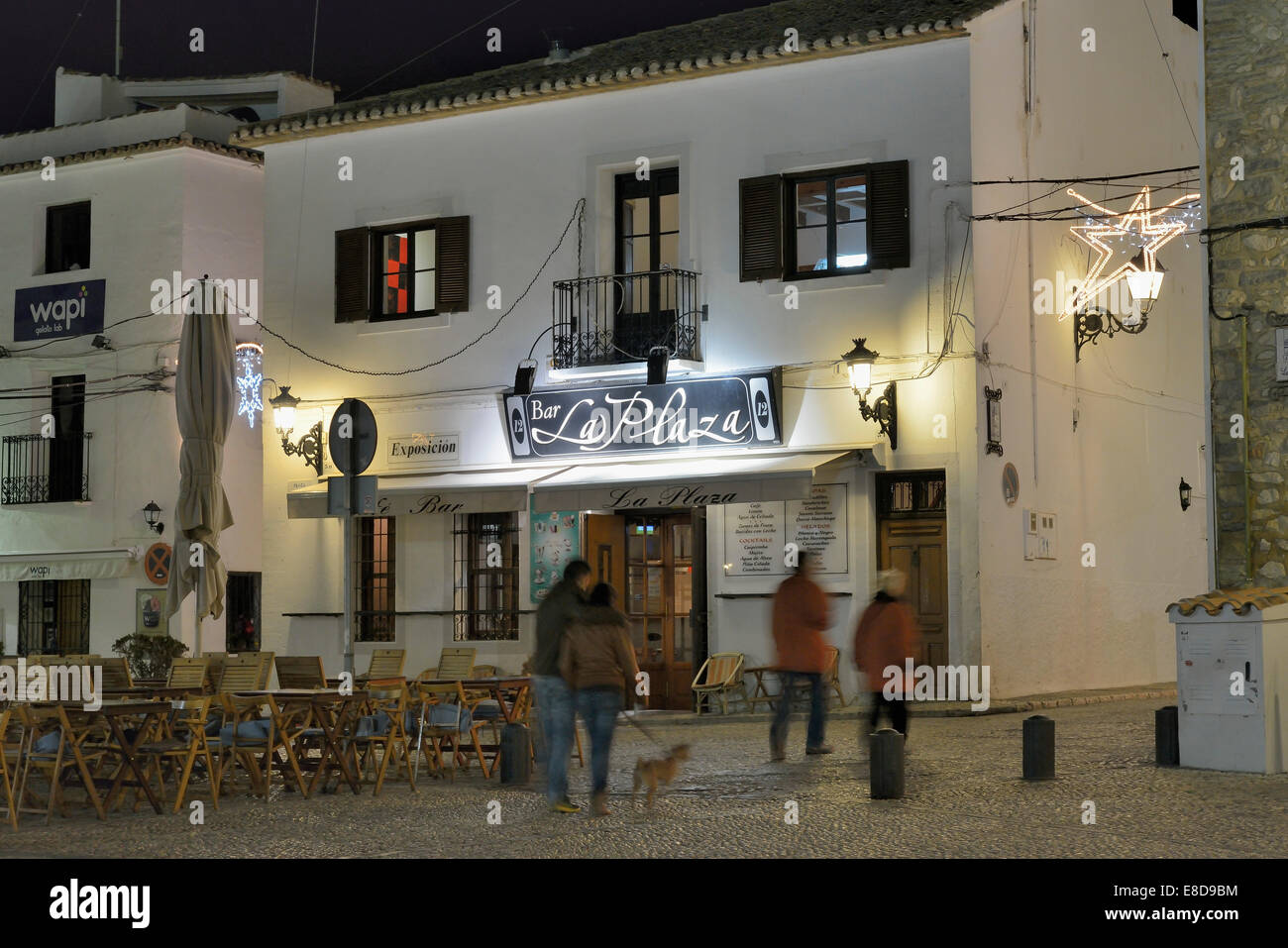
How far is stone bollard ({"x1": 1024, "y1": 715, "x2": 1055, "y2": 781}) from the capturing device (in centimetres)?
1107

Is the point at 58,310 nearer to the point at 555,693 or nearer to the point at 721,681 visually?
the point at 721,681

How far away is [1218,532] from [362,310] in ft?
36.6

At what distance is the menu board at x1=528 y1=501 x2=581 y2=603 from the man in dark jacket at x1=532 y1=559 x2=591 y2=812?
8.71m

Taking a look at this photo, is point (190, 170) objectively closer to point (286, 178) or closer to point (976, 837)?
point (286, 178)

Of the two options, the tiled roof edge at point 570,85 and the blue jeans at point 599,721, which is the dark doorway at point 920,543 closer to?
the tiled roof edge at point 570,85

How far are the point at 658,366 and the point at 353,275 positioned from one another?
4.62 metres

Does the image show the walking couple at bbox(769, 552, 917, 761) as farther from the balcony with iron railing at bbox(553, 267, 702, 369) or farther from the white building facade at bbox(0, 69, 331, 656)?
the white building facade at bbox(0, 69, 331, 656)

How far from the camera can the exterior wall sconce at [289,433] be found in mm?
20688

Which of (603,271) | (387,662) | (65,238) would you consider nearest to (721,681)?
(387,662)

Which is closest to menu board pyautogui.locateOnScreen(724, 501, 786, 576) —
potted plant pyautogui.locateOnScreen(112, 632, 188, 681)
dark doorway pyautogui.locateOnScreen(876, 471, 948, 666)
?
dark doorway pyautogui.locateOnScreen(876, 471, 948, 666)

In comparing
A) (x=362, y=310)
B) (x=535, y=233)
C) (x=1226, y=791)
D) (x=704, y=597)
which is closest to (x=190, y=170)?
(x=362, y=310)

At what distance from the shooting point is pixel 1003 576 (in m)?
17.5

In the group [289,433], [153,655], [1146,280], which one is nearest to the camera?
[1146,280]

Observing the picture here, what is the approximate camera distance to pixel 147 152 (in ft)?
78.5
